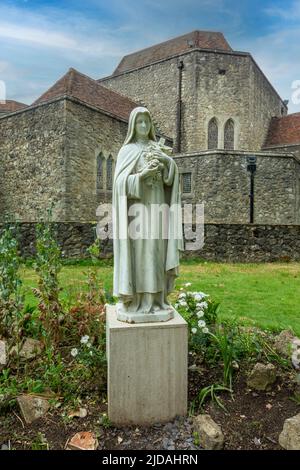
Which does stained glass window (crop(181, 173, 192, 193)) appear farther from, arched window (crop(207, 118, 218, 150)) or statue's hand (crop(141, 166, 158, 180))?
statue's hand (crop(141, 166, 158, 180))

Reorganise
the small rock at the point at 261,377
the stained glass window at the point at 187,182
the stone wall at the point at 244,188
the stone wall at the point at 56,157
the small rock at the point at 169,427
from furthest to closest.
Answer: the stained glass window at the point at 187,182 → the stone wall at the point at 244,188 → the stone wall at the point at 56,157 → the small rock at the point at 261,377 → the small rock at the point at 169,427

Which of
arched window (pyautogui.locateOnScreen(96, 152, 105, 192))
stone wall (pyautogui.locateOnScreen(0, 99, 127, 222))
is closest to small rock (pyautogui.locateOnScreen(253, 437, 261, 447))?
stone wall (pyautogui.locateOnScreen(0, 99, 127, 222))

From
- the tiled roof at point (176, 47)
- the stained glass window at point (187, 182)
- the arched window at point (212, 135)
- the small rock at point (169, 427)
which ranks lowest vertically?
the small rock at point (169, 427)

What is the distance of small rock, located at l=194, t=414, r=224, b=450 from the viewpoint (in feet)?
8.54

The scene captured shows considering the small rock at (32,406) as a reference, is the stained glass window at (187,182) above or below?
above

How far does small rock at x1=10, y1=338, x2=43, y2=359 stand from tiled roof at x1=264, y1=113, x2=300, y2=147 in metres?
24.5

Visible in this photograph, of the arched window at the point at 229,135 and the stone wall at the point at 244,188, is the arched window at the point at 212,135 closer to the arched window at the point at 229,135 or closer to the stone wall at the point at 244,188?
the arched window at the point at 229,135

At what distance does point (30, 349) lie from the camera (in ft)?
12.8

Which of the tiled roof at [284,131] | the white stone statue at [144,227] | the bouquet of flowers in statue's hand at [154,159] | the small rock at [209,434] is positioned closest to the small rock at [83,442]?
the small rock at [209,434]

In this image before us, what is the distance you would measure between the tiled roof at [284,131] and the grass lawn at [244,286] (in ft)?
54.4

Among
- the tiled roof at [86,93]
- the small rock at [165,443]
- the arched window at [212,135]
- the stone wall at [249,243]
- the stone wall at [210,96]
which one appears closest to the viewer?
the small rock at [165,443]

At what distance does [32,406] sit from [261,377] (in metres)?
2.13

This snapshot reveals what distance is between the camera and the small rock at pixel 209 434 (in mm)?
2604

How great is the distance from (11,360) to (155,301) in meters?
1.78
